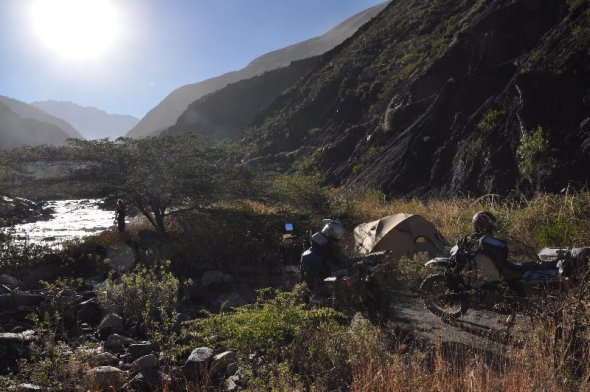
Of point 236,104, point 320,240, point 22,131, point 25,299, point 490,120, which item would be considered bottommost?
point 25,299

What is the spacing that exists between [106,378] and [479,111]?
17927mm

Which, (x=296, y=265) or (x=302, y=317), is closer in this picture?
(x=302, y=317)

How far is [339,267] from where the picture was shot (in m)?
7.83

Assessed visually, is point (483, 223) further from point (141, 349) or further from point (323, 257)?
point (141, 349)

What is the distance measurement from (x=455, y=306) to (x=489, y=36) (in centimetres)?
1811

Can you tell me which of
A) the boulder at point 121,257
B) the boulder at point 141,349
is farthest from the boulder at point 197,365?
the boulder at point 121,257

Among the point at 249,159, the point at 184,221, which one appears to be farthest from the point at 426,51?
the point at 184,221

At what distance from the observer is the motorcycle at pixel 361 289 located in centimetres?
685

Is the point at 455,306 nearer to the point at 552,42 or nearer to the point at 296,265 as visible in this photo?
the point at 296,265

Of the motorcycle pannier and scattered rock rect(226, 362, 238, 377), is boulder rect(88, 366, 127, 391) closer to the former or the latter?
scattered rock rect(226, 362, 238, 377)

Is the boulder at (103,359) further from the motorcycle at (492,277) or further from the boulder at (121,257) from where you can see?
the boulder at (121,257)

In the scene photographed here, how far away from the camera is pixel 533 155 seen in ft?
48.0

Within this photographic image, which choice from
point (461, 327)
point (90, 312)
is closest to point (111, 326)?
point (90, 312)

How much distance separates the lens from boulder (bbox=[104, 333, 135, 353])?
6.59m
